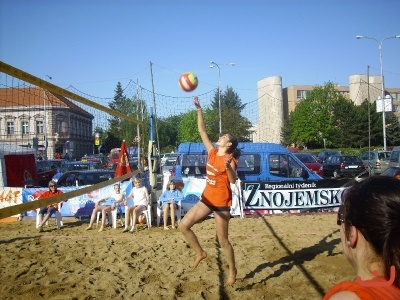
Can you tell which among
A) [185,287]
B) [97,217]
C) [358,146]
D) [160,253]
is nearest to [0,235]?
[97,217]

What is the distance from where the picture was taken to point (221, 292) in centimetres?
417

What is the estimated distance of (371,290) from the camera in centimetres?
107

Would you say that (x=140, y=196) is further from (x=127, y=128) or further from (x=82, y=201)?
(x=127, y=128)

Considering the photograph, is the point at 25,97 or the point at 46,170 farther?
the point at 46,170

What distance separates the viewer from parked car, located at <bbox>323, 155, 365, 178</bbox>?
20766 mm

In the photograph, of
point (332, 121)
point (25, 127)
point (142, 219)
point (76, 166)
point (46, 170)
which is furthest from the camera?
point (332, 121)

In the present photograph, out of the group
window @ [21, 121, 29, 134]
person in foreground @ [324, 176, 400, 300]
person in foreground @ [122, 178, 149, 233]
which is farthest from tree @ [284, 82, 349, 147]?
person in foreground @ [324, 176, 400, 300]

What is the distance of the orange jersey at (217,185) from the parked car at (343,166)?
18.1 meters

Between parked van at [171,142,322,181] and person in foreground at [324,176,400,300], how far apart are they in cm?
959

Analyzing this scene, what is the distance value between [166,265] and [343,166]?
17.9 metres

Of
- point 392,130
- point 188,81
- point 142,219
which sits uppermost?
point 392,130

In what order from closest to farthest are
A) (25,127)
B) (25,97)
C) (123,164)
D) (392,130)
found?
(25,97) → (25,127) → (123,164) → (392,130)

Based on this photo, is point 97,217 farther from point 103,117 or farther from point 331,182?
point 331,182

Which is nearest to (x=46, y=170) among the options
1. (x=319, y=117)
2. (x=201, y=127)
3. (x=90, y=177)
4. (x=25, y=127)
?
(x=90, y=177)
